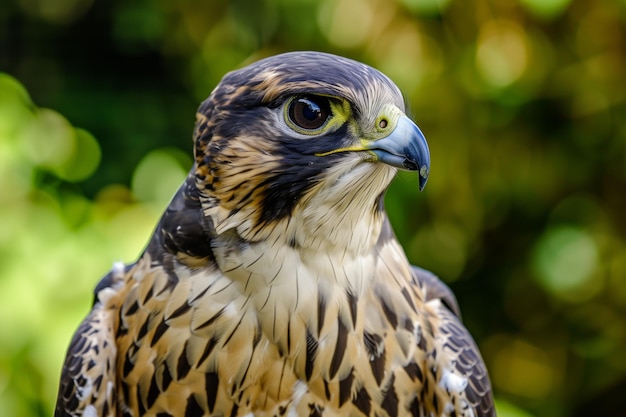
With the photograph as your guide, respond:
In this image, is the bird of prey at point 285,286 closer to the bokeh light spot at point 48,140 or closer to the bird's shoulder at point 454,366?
the bird's shoulder at point 454,366

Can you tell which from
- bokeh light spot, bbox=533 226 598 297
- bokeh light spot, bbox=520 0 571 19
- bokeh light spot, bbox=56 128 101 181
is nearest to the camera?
bokeh light spot, bbox=520 0 571 19

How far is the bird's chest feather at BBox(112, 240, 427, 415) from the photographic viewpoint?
193cm

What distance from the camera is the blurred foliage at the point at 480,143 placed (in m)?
3.89

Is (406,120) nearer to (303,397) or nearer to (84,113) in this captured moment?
(303,397)

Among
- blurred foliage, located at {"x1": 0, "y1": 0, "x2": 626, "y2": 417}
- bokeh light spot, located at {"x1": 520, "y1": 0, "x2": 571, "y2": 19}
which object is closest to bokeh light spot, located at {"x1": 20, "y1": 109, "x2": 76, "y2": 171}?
blurred foliage, located at {"x1": 0, "y1": 0, "x2": 626, "y2": 417}

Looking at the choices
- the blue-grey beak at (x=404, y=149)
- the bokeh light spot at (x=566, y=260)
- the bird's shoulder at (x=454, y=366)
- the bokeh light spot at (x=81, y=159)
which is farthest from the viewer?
the bokeh light spot at (x=566, y=260)

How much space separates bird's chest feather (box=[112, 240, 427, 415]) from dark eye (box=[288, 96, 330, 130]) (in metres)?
→ 0.31

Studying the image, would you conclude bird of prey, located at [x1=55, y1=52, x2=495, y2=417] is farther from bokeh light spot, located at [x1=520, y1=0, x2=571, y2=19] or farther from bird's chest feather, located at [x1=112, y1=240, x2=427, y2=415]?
bokeh light spot, located at [x1=520, y1=0, x2=571, y2=19]

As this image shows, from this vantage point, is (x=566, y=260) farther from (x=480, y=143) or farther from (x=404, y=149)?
(x=404, y=149)

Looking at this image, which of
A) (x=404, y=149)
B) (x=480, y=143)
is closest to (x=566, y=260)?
(x=480, y=143)

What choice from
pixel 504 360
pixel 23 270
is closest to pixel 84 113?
pixel 23 270

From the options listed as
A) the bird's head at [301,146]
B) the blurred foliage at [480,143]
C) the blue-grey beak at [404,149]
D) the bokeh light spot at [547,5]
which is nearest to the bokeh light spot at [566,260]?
the blurred foliage at [480,143]

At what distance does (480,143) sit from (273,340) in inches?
96.0

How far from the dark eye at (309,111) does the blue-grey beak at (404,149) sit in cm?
12
